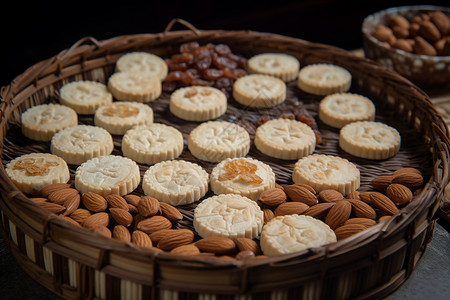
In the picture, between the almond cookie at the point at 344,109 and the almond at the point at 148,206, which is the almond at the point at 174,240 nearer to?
the almond at the point at 148,206

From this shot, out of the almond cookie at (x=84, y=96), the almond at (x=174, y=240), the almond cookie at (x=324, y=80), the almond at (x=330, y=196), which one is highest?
the almond cookie at (x=324, y=80)

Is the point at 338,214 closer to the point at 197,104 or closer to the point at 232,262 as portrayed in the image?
the point at 232,262

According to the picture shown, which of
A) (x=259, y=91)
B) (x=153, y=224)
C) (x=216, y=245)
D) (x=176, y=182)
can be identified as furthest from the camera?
(x=259, y=91)

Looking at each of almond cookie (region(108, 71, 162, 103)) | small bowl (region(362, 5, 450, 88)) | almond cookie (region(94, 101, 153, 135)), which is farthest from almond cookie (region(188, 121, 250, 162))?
small bowl (region(362, 5, 450, 88))

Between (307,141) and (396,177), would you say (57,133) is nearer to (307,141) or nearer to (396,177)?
(307,141)

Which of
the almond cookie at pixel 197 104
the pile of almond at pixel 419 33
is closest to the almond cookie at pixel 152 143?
the almond cookie at pixel 197 104

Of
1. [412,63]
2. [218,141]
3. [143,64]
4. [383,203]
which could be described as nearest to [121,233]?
[218,141]
